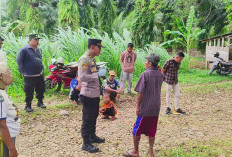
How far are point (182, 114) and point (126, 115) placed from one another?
1.39 metres

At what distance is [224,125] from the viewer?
562 cm

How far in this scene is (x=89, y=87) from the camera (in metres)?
4.00

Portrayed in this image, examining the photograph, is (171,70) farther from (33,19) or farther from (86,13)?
(33,19)

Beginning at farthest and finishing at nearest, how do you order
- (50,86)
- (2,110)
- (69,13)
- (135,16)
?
1. (69,13)
2. (135,16)
3. (50,86)
4. (2,110)

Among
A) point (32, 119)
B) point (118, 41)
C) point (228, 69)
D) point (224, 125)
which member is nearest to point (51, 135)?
point (32, 119)

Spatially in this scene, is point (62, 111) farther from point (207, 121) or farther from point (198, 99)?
point (198, 99)

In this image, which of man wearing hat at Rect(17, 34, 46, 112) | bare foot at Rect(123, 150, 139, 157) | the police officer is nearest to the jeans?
the police officer

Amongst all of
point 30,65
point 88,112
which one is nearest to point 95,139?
point 88,112

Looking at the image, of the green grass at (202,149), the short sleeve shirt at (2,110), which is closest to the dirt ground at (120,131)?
the green grass at (202,149)

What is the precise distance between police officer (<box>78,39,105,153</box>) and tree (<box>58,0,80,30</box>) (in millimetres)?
17537

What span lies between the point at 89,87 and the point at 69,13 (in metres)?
17.9

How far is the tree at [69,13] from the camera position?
818 inches

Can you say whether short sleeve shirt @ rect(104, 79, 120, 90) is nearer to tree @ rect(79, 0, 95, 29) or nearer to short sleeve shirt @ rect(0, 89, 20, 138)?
short sleeve shirt @ rect(0, 89, 20, 138)

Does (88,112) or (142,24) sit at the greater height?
(142,24)
